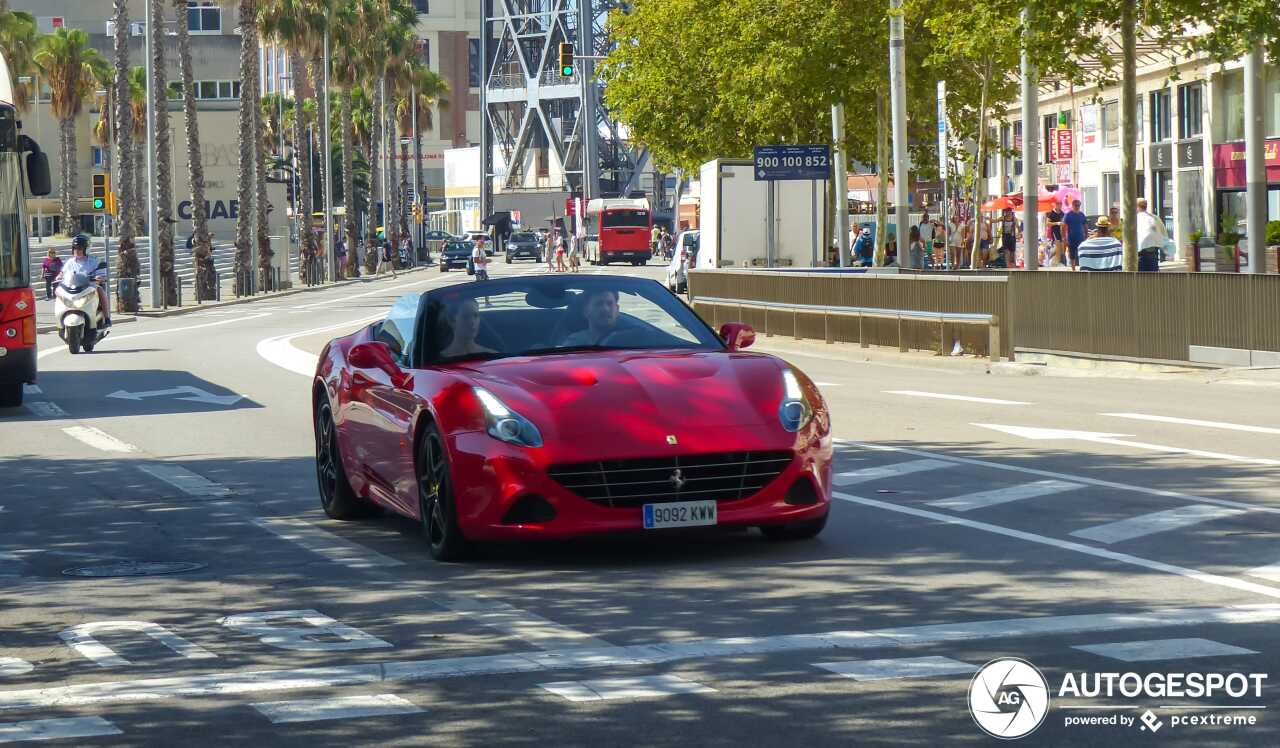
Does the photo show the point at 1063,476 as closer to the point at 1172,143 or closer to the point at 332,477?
the point at 332,477

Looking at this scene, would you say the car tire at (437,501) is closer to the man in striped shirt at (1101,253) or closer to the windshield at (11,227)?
the windshield at (11,227)

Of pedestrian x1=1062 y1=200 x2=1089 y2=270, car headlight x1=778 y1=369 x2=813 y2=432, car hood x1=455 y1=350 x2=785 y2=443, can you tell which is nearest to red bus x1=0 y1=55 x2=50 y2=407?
car hood x1=455 y1=350 x2=785 y2=443

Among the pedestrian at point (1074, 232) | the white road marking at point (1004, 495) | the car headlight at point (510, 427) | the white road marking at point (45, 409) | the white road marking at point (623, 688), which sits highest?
the pedestrian at point (1074, 232)

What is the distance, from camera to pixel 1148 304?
2427 cm

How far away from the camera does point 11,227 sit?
2173 centimetres

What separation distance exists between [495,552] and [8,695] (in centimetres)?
358

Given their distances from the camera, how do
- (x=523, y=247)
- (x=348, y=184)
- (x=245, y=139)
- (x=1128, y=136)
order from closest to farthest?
(x=1128, y=136), (x=245, y=139), (x=348, y=184), (x=523, y=247)

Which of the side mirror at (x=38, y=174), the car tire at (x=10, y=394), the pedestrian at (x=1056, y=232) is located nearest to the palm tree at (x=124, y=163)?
the pedestrian at (x=1056, y=232)

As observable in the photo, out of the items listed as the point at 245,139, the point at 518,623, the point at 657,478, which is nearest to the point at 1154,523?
the point at 657,478

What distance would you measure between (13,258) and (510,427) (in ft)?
44.7

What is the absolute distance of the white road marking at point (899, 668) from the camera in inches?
274

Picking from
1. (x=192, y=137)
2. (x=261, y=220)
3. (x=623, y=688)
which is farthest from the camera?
(x=261, y=220)

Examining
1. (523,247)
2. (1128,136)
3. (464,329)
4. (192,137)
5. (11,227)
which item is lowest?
(464,329)

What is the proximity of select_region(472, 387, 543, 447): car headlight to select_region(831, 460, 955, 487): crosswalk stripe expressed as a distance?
13.1 feet
